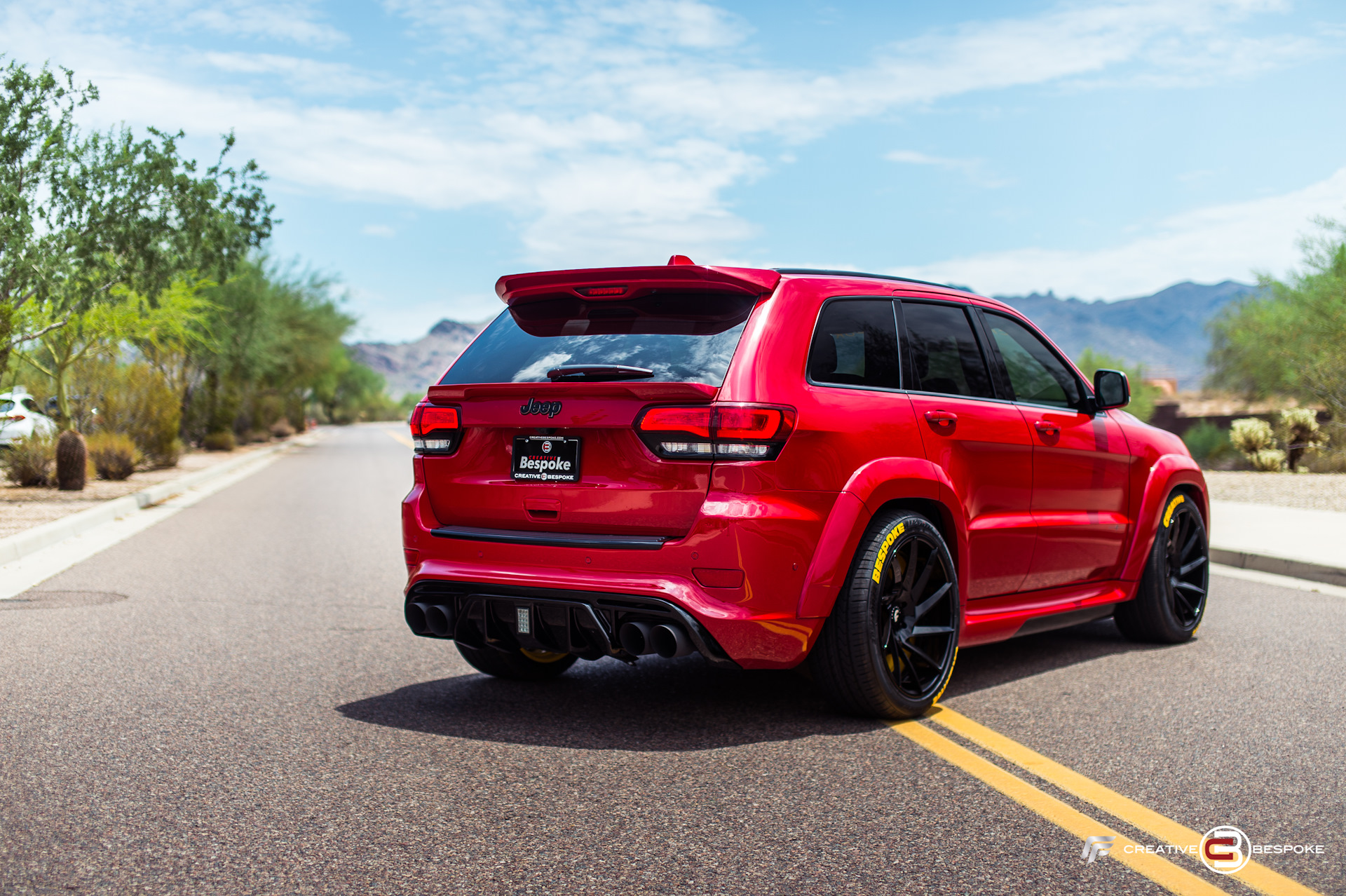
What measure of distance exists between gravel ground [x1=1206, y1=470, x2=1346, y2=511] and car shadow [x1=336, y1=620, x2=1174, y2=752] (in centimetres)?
1074

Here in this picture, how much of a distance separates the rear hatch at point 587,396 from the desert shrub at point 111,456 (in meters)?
16.8

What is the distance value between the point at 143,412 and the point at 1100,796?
22.3m

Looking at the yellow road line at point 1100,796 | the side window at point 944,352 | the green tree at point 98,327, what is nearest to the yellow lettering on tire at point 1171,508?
the side window at point 944,352

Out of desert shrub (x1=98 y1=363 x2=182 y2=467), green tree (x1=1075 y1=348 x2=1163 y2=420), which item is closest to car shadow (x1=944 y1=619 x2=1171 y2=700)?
desert shrub (x1=98 y1=363 x2=182 y2=467)

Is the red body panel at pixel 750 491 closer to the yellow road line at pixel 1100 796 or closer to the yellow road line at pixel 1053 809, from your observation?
the yellow road line at pixel 1100 796

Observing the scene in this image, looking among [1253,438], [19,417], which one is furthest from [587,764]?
[19,417]

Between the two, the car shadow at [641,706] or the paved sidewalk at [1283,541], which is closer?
the car shadow at [641,706]

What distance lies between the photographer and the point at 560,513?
15.6 ft

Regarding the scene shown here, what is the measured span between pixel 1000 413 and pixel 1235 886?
2722 millimetres

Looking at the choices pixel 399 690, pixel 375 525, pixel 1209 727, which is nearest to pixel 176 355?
pixel 375 525

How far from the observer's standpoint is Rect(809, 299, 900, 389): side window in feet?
16.1

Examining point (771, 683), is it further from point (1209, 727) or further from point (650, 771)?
point (1209, 727)

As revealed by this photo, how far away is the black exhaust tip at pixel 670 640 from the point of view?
14.6 feet

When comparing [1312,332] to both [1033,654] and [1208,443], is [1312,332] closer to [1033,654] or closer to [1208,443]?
[1208,443]
